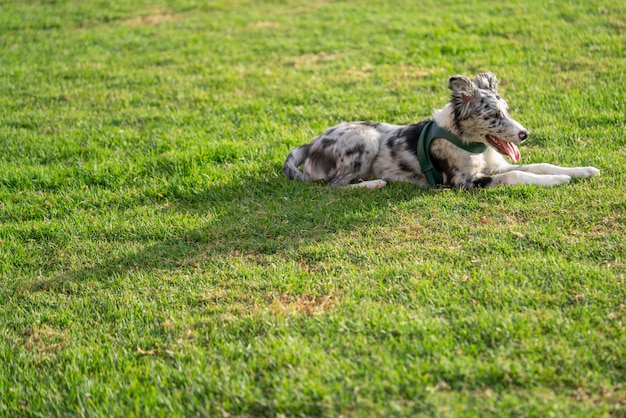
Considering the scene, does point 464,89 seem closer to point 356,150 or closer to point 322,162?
point 356,150

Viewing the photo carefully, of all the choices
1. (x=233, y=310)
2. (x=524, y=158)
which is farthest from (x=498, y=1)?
(x=233, y=310)

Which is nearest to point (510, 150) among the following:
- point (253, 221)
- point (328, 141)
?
point (328, 141)

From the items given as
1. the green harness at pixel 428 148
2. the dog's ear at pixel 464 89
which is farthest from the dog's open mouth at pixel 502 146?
the dog's ear at pixel 464 89

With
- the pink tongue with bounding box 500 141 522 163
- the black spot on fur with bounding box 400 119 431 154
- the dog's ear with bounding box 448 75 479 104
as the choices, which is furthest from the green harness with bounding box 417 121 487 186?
the dog's ear with bounding box 448 75 479 104

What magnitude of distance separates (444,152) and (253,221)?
1.96 metres

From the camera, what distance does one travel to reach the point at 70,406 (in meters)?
4.21

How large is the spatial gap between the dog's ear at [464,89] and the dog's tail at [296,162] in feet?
5.32

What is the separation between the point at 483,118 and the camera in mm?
6648

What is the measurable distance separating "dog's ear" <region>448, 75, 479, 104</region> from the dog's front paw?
116cm

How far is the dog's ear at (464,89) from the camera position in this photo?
6.65 m

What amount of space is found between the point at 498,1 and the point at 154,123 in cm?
763

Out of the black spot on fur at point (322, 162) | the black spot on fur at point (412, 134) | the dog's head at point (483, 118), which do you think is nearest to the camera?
the dog's head at point (483, 118)

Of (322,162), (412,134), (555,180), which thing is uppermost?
(412,134)

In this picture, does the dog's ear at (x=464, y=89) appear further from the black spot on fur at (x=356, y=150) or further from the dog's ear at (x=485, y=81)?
the black spot on fur at (x=356, y=150)
